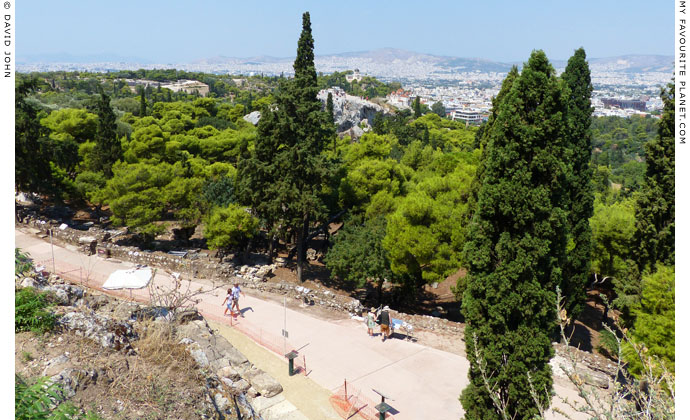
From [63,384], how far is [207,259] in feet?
47.0

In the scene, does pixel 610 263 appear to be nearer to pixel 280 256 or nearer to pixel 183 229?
pixel 280 256

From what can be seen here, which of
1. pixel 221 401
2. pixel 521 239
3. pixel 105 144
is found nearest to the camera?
pixel 221 401

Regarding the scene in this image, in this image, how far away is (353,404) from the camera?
→ 9.83m

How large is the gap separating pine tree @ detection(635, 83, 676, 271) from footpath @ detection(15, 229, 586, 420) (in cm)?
528

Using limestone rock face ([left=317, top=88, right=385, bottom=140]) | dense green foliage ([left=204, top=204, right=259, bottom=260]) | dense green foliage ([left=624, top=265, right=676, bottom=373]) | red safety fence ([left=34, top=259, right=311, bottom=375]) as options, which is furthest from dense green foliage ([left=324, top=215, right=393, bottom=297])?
limestone rock face ([left=317, top=88, right=385, bottom=140])

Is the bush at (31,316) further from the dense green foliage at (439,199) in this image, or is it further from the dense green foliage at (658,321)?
the dense green foliage at (658,321)

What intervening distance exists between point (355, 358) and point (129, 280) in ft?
23.7

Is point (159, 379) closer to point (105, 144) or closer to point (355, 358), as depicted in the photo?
point (355, 358)

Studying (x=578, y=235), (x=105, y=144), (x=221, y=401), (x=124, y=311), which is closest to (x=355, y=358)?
(x=221, y=401)

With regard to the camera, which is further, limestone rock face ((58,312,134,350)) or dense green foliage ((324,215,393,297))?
dense green foliage ((324,215,393,297))

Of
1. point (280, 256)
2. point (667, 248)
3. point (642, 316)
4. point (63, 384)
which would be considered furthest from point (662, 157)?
→ point (280, 256)

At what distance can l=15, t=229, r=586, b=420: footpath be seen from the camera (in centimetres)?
1023

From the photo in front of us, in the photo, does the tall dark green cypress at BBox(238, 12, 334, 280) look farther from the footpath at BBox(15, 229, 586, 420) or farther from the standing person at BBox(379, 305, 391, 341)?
the standing person at BBox(379, 305, 391, 341)

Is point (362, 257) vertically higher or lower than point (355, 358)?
higher
